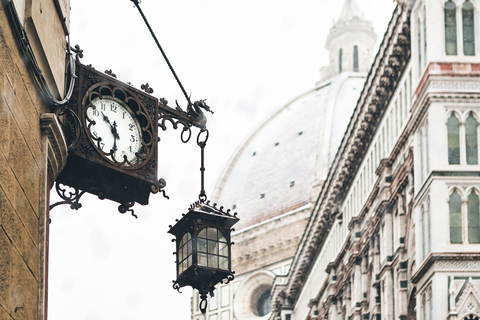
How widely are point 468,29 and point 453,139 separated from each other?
293cm

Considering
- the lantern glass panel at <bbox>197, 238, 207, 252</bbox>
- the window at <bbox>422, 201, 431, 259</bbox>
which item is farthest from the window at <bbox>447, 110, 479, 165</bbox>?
the lantern glass panel at <bbox>197, 238, 207, 252</bbox>

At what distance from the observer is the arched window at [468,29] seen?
2683cm

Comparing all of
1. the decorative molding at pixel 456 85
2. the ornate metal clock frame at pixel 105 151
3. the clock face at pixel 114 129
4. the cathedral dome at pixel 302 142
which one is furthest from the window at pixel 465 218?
the cathedral dome at pixel 302 142

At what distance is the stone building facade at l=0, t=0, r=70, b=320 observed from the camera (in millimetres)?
7637

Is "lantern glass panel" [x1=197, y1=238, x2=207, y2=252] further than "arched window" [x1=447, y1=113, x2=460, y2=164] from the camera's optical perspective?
No

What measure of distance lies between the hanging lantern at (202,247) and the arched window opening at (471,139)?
51.4 ft

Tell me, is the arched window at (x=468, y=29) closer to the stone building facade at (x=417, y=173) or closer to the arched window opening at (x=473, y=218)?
the stone building facade at (x=417, y=173)

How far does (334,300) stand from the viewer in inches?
1655

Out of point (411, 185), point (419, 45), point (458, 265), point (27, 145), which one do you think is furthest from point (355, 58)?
point (27, 145)

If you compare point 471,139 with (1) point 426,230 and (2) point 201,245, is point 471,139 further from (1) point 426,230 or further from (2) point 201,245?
(2) point 201,245

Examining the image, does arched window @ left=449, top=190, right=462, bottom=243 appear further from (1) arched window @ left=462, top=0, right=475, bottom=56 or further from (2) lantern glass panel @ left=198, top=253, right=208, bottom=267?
(2) lantern glass panel @ left=198, top=253, right=208, bottom=267

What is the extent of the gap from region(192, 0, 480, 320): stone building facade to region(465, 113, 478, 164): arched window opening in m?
0.03

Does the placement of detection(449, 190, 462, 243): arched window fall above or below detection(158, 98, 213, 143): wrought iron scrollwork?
above

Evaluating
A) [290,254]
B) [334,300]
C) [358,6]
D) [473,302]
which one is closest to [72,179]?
[473,302]
